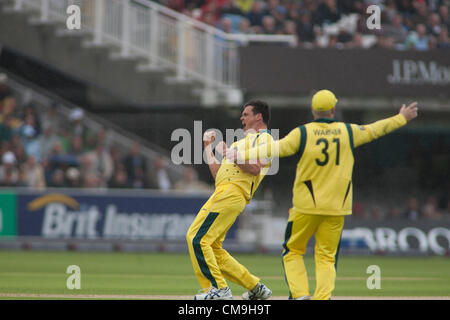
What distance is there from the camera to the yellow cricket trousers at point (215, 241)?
9766 mm

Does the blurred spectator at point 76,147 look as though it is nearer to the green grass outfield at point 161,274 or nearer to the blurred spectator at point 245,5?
the green grass outfield at point 161,274

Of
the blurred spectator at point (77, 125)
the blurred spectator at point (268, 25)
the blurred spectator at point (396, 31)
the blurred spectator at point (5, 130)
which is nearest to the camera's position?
the blurred spectator at point (5, 130)

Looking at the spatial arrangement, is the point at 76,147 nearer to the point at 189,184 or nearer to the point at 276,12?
the point at 189,184

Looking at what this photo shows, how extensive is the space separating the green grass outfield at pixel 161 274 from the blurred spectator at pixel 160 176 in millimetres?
3251

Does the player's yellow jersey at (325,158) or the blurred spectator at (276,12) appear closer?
the player's yellow jersey at (325,158)

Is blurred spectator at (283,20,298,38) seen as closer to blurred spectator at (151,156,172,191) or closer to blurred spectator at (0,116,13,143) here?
blurred spectator at (151,156,172,191)

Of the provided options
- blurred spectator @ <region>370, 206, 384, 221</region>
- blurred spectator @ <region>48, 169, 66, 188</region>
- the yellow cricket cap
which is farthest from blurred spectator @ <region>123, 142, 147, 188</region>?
the yellow cricket cap

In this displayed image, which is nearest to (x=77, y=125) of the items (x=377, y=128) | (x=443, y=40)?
(x=443, y=40)

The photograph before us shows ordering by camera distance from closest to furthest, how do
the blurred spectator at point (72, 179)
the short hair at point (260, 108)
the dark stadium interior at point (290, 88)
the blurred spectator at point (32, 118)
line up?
1. the short hair at point (260, 108)
2. the blurred spectator at point (72, 179)
3. the blurred spectator at point (32, 118)
4. the dark stadium interior at point (290, 88)

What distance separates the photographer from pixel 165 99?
85.0 feet

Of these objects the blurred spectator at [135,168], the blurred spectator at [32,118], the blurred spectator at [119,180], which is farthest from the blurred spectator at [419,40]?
the blurred spectator at [32,118]

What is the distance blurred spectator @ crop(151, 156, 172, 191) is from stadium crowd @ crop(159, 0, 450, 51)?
183 inches

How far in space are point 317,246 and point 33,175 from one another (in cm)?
1376

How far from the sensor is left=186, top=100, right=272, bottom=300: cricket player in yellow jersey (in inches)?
384
